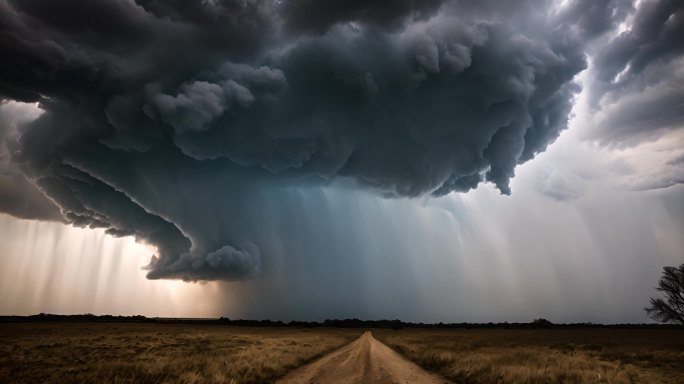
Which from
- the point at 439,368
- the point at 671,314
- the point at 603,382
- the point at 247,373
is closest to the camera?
the point at 603,382

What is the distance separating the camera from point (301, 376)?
1367 centimetres

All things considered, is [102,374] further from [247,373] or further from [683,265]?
[683,265]

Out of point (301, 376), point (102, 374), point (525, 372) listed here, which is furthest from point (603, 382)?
point (102, 374)

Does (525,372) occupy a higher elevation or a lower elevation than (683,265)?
lower

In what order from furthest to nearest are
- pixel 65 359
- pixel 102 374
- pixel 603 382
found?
1. pixel 65 359
2. pixel 102 374
3. pixel 603 382

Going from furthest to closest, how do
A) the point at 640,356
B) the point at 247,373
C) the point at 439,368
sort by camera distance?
the point at 640,356
the point at 439,368
the point at 247,373

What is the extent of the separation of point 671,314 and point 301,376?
231 feet

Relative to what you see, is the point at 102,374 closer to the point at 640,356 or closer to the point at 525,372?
the point at 525,372

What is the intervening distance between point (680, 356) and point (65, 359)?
3374 centimetres

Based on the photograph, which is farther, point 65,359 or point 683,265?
point 683,265

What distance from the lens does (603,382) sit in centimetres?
1107

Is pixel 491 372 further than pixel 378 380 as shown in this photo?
Yes

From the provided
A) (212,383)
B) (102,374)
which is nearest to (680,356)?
(212,383)

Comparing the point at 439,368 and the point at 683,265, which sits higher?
the point at 683,265
